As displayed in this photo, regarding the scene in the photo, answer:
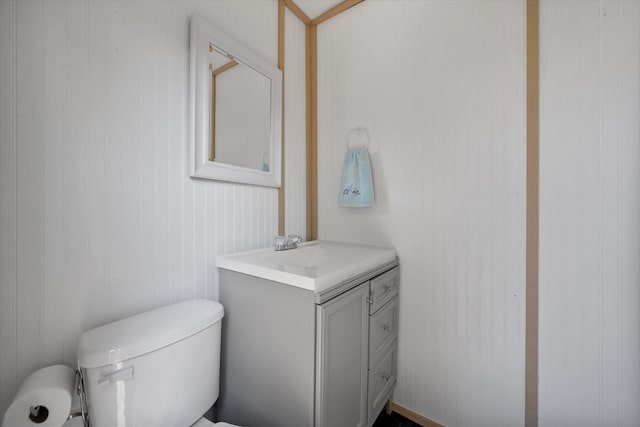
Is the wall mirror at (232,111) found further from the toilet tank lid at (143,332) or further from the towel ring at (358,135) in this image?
the toilet tank lid at (143,332)

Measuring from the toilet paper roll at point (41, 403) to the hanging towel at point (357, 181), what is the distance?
1.31 m

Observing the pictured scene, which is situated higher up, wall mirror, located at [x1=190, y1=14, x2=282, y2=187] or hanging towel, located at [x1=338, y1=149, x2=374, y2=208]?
wall mirror, located at [x1=190, y1=14, x2=282, y2=187]

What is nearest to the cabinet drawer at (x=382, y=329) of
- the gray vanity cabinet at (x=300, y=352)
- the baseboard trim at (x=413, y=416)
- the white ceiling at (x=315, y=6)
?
the gray vanity cabinet at (x=300, y=352)

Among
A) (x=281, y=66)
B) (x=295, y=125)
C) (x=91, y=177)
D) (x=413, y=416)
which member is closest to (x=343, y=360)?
(x=413, y=416)

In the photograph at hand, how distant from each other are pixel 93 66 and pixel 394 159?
1.36 meters

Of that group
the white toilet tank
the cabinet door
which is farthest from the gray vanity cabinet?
the white toilet tank

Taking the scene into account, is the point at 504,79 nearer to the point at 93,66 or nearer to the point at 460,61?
the point at 460,61

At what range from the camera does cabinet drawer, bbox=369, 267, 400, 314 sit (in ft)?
3.87

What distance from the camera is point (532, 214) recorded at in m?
1.13

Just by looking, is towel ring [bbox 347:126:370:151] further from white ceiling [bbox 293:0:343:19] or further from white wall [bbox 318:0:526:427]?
white ceiling [bbox 293:0:343:19]

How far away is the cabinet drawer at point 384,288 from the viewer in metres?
1.18

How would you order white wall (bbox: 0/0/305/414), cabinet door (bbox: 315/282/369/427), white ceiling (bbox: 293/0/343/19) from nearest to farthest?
white wall (bbox: 0/0/305/414), cabinet door (bbox: 315/282/369/427), white ceiling (bbox: 293/0/343/19)

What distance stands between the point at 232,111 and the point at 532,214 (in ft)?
4.82

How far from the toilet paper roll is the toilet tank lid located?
8cm
